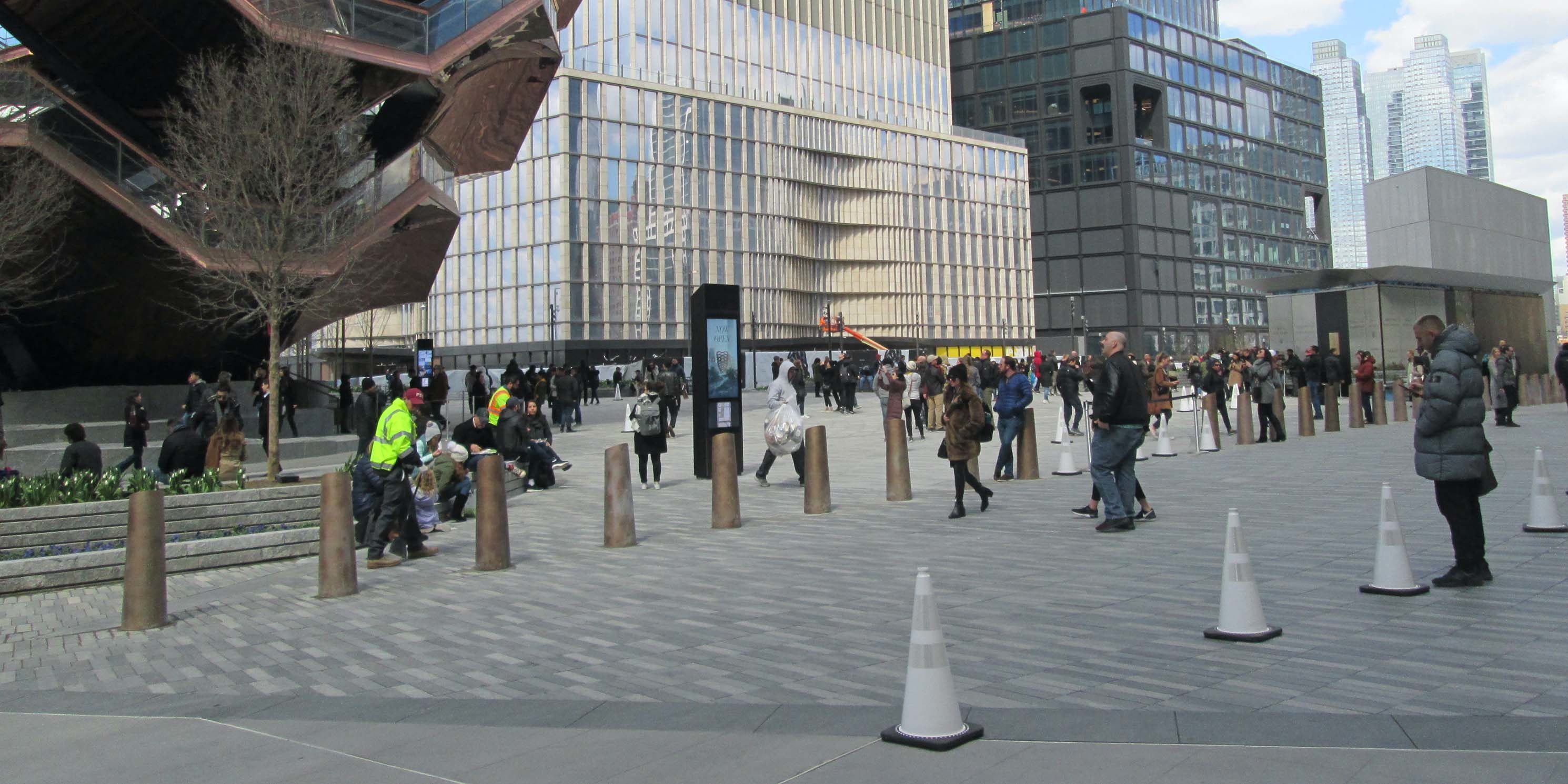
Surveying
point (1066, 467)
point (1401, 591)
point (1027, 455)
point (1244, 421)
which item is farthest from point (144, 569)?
point (1244, 421)

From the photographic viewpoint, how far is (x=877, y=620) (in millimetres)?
6863

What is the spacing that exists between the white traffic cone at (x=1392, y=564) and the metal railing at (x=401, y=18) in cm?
2027

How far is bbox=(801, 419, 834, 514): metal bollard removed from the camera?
1279 centimetres

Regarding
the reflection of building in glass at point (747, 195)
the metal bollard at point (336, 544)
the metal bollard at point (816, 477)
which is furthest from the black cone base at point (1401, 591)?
the reflection of building in glass at point (747, 195)

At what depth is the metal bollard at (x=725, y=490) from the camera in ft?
38.2

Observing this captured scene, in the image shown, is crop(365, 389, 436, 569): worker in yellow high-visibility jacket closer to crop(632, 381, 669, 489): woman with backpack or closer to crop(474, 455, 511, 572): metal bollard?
crop(474, 455, 511, 572): metal bollard

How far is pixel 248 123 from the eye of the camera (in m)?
17.0

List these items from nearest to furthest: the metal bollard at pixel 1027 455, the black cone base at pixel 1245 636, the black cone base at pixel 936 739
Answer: the black cone base at pixel 936 739 < the black cone base at pixel 1245 636 < the metal bollard at pixel 1027 455

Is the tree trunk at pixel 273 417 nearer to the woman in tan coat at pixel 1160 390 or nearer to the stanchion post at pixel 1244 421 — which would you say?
the woman in tan coat at pixel 1160 390

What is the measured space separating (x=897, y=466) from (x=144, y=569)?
328 inches

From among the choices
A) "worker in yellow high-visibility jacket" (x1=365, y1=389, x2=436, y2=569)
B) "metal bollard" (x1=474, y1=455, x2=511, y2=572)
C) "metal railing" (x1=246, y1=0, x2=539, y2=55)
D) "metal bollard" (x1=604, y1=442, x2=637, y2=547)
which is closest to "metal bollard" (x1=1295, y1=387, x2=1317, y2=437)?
"metal bollard" (x1=604, y1=442, x2=637, y2=547)

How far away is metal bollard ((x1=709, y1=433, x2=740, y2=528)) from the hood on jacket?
6646 mm

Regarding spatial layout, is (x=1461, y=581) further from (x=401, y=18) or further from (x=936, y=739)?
(x=401, y=18)

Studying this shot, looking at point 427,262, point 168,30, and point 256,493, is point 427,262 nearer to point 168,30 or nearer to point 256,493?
point 168,30
